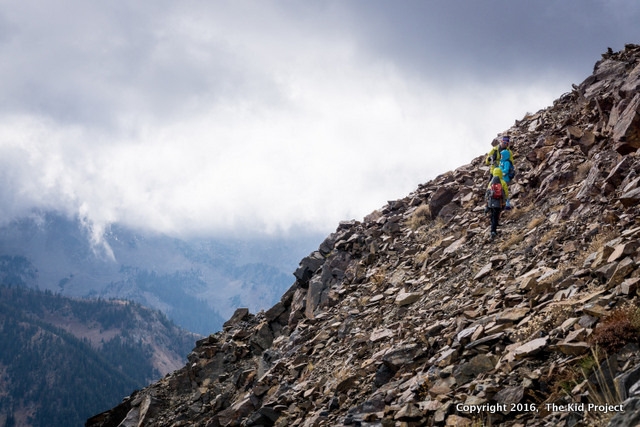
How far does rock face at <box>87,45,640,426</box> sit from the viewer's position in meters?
7.75

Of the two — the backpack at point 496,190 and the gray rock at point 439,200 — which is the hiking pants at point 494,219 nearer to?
the backpack at point 496,190

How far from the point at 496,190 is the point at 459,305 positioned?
288 inches

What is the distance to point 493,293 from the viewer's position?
37.9 ft

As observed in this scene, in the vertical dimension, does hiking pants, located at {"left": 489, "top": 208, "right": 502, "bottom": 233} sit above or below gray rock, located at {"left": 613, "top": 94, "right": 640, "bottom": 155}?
below

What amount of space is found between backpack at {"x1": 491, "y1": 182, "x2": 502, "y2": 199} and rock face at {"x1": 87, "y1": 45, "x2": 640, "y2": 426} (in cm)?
144

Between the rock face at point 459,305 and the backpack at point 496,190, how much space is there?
1.44m

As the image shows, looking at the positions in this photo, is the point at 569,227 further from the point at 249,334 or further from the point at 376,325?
the point at 249,334

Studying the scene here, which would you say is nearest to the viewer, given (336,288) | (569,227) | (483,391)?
(483,391)

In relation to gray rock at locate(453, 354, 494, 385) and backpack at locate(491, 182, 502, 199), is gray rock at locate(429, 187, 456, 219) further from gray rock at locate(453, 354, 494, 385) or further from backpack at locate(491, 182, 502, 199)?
gray rock at locate(453, 354, 494, 385)

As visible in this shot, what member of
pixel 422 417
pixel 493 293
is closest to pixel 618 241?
pixel 493 293

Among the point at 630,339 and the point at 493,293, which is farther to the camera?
the point at 493,293

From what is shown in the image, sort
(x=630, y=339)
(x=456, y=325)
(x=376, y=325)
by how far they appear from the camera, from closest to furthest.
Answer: (x=630, y=339) → (x=456, y=325) → (x=376, y=325)

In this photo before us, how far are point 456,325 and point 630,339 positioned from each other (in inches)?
194

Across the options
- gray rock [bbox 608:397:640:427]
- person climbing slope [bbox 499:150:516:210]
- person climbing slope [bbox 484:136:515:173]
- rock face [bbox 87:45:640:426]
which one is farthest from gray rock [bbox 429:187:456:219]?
gray rock [bbox 608:397:640:427]
